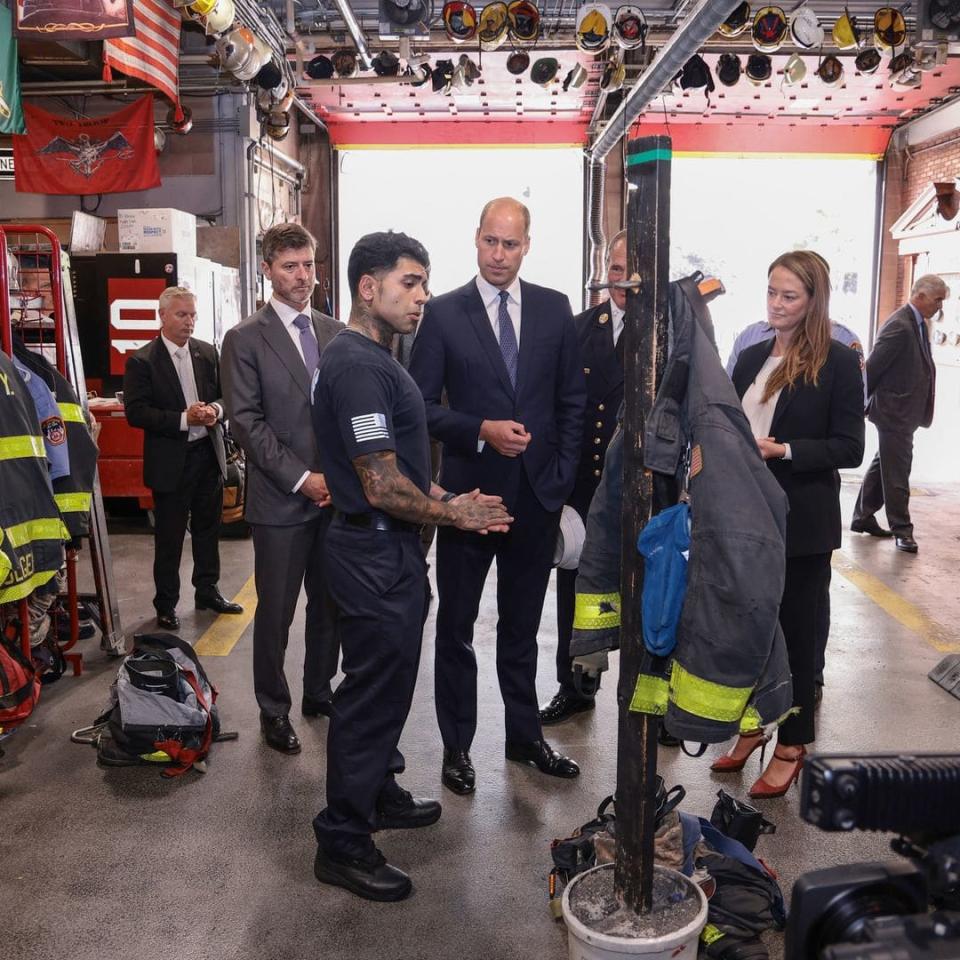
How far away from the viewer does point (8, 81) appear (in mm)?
5949

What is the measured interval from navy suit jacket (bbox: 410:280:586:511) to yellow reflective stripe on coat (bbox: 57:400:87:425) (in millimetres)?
1643

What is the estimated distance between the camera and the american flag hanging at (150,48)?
257 inches

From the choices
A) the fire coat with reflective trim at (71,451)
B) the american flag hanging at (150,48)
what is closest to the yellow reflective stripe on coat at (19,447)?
the fire coat with reflective trim at (71,451)

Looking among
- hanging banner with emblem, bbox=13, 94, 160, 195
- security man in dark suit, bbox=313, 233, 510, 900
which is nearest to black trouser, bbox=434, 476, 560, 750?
security man in dark suit, bbox=313, 233, 510, 900

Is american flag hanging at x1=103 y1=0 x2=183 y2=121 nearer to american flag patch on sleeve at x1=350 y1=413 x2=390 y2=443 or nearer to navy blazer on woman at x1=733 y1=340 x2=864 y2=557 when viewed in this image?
american flag patch on sleeve at x1=350 y1=413 x2=390 y2=443

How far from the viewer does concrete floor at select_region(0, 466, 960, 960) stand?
8.82 feet

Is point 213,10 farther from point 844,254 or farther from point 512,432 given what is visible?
point 844,254

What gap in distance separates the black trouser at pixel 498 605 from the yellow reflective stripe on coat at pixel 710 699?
1406mm

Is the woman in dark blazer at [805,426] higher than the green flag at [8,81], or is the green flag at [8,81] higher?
the green flag at [8,81]

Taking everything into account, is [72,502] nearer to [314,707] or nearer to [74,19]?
[314,707]

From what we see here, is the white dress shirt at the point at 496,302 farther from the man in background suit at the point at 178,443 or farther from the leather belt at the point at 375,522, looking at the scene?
the man in background suit at the point at 178,443

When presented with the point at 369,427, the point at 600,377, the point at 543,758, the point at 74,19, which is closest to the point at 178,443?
the point at 74,19

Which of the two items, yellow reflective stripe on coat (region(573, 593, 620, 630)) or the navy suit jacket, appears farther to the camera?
the navy suit jacket

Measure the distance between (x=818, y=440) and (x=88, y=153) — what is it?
25.5 feet
